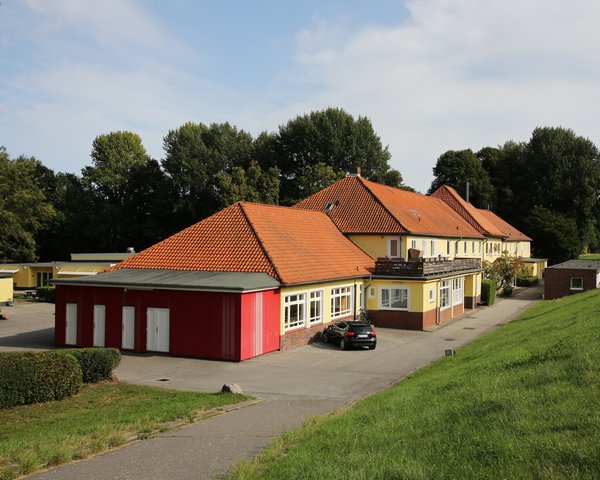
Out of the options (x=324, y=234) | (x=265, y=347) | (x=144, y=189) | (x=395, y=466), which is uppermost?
(x=144, y=189)

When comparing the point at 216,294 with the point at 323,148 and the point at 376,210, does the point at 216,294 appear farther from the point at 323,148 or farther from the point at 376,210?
the point at 323,148

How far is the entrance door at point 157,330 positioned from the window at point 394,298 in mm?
13420

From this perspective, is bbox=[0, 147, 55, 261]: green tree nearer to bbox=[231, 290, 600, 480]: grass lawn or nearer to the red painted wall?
the red painted wall

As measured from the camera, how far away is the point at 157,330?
23.6 meters

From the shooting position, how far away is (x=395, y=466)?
6992mm

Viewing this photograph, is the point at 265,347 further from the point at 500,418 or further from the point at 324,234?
the point at 500,418

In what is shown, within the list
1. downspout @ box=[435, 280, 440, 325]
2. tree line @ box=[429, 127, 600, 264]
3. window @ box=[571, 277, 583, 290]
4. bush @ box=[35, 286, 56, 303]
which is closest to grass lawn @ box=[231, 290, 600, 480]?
downspout @ box=[435, 280, 440, 325]

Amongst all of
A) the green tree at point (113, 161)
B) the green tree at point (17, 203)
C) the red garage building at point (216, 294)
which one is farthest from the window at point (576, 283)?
the green tree at point (113, 161)

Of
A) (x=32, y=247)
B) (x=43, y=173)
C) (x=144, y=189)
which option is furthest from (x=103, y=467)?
(x=43, y=173)

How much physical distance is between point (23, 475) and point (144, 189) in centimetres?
6151

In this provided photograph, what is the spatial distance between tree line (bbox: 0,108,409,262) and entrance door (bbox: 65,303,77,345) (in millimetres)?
31487

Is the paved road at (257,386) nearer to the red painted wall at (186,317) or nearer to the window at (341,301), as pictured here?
the red painted wall at (186,317)

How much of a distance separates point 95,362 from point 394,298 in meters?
18.8

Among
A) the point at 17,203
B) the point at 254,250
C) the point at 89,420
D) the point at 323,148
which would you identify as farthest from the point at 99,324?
the point at 323,148
